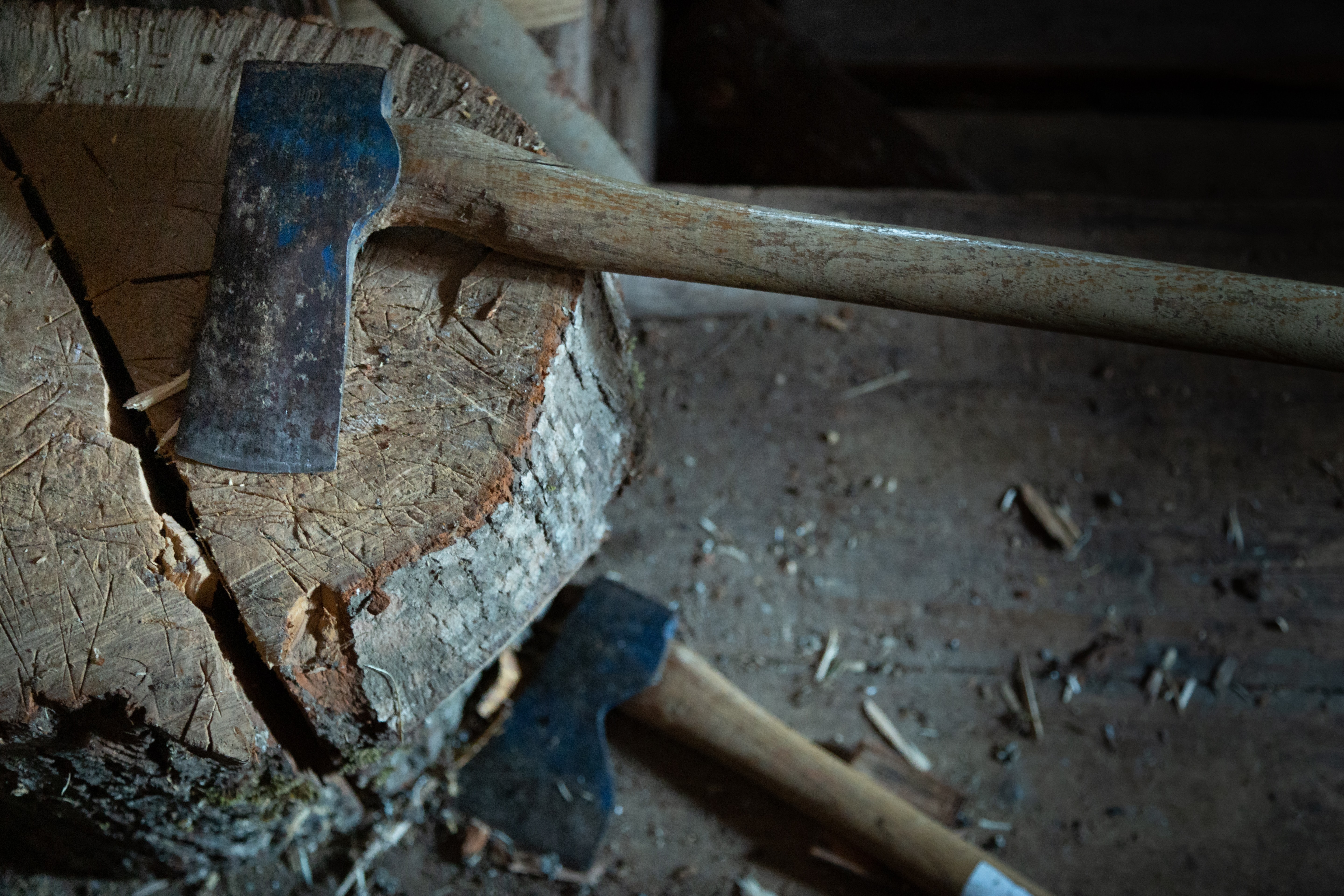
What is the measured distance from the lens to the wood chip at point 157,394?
1.21 metres

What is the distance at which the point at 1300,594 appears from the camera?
2053 millimetres

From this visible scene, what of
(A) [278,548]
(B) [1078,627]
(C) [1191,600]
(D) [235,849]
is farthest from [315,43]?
(C) [1191,600]

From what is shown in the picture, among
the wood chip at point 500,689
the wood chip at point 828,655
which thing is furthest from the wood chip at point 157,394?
the wood chip at point 828,655

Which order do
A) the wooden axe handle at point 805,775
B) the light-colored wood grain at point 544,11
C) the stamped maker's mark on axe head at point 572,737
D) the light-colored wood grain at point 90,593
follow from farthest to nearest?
1. the light-colored wood grain at point 544,11
2. the stamped maker's mark on axe head at point 572,737
3. the wooden axe handle at point 805,775
4. the light-colored wood grain at point 90,593

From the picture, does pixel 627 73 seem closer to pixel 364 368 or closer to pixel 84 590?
pixel 364 368

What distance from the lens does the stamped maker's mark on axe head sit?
1.86m

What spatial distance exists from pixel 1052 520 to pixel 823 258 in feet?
3.87

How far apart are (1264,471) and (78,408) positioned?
2.48m

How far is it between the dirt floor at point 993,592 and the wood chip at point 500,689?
258 mm

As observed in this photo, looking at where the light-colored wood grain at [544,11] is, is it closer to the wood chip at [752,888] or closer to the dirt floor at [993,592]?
the dirt floor at [993,592]

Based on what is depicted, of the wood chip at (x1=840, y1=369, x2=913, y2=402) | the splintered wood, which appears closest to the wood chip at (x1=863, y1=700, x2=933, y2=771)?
Result: the splintered wood

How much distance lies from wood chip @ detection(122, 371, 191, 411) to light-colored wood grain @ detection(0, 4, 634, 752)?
0.04 ft

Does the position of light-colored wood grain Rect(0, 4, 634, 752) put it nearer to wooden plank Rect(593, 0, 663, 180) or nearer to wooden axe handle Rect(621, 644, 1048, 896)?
wooden axe handle Rect(621, 644, 1048, 896)

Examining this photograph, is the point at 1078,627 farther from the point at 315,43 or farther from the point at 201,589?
the point at 315,43
